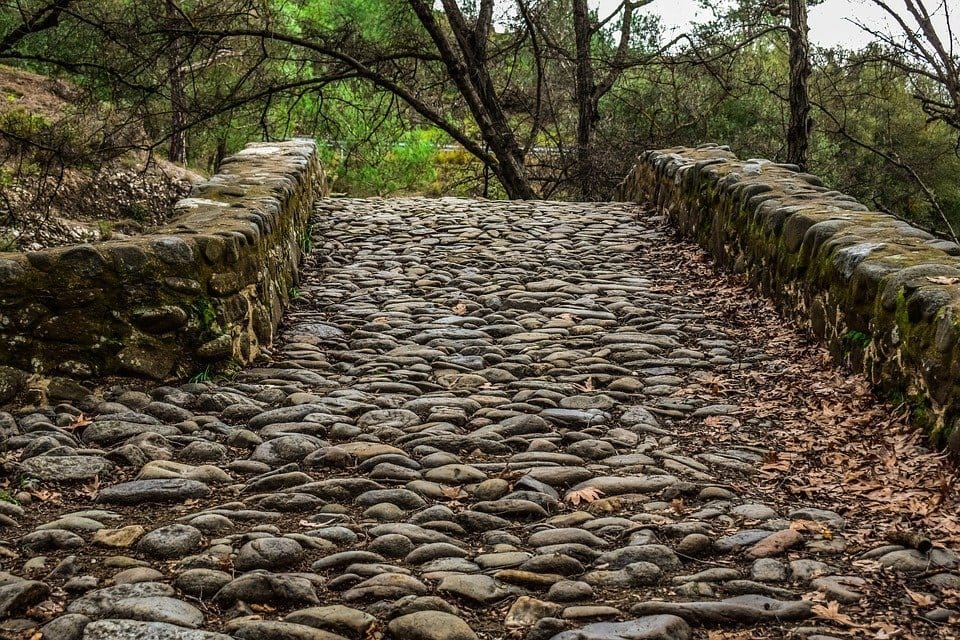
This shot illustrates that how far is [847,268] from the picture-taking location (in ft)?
18.7

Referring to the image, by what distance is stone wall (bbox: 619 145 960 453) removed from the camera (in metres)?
4.51

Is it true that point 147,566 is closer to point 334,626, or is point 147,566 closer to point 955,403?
point 334,626

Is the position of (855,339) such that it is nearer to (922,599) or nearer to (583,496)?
(583,496)

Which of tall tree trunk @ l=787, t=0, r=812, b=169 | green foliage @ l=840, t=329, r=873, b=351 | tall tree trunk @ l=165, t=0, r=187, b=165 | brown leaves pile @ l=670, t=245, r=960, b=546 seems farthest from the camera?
tall tree trunk @ l=787, t=0, r=812, b=169

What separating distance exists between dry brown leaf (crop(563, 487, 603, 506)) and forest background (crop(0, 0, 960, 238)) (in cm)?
800

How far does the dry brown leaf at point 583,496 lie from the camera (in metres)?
4.12

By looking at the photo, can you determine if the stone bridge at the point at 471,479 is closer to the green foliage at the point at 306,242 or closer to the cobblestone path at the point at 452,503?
the cobblestone path at the point at 452,503

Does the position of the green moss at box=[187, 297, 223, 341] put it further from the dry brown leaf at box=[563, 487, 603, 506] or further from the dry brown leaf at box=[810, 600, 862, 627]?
the dry brown leaf at box=[810, 600, 862, 627]

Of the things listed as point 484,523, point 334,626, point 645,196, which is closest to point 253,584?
point 334,626

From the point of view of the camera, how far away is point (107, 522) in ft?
12.5

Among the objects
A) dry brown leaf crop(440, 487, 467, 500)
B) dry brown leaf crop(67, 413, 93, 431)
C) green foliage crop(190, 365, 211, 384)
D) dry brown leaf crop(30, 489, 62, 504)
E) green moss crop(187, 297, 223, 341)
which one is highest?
green moss crop(187, 297, 223, 341)

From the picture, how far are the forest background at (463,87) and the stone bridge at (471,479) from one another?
18.1 feet

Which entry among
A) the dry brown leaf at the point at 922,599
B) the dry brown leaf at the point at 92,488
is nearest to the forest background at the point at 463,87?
the dry brown leaf at the point at 92,488

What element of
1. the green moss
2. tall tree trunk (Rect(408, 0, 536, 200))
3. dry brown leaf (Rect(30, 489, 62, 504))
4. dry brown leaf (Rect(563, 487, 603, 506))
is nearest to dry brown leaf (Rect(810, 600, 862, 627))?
dry brown leaf (Rect(563, 487, 603, 506))
